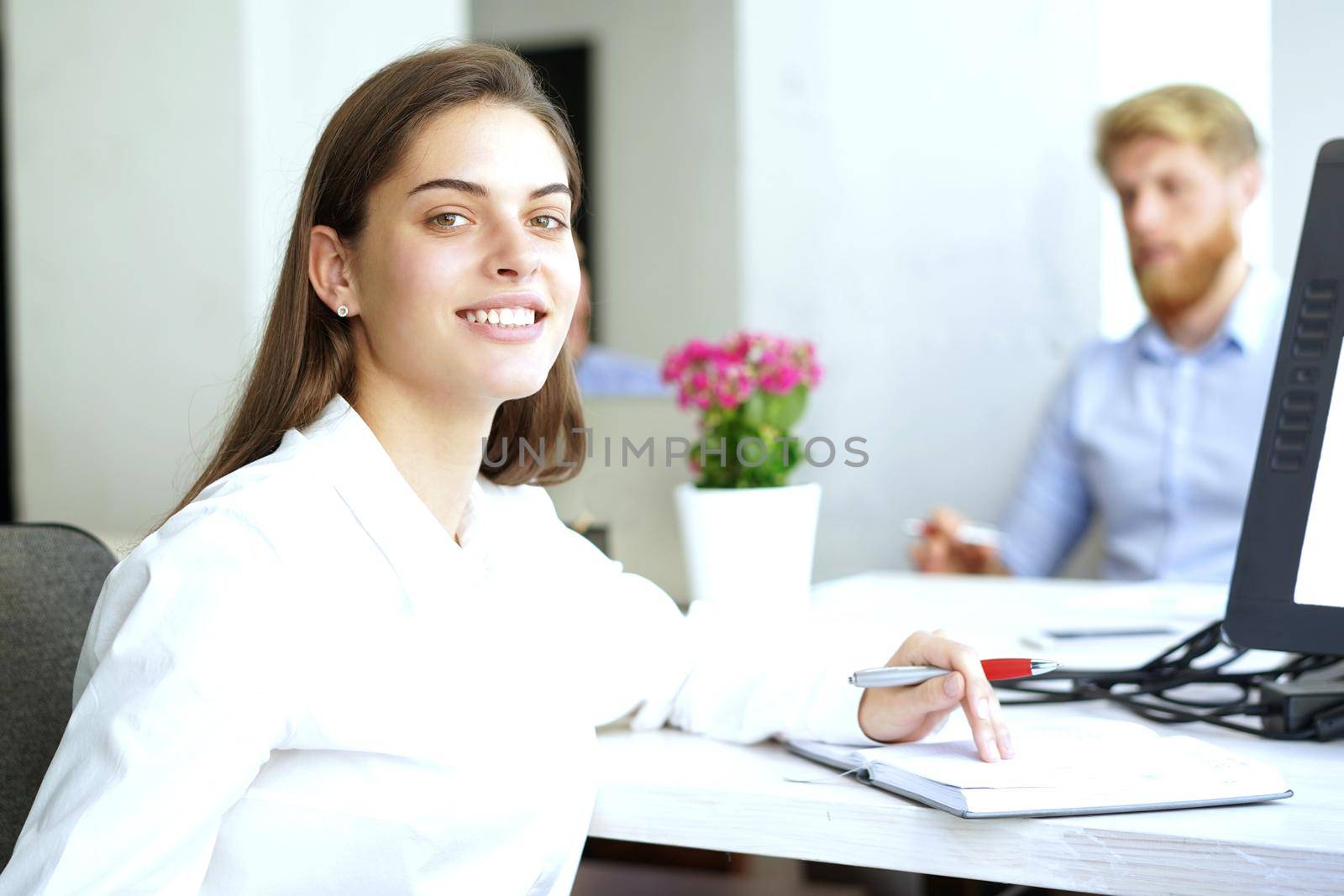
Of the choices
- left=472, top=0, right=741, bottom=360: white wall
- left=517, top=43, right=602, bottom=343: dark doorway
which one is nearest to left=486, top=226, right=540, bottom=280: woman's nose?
left=472, top=0, right=741, bottom=360: white wall

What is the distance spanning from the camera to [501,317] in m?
0.91

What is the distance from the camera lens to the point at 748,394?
1356 millimetres

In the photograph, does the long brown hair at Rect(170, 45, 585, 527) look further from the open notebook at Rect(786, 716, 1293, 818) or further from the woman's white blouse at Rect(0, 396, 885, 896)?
the open notebook at Rect(786, 716, 1293, 818)

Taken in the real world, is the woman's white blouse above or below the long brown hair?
below

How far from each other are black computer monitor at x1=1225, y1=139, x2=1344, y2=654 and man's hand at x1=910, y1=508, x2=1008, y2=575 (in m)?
1.24

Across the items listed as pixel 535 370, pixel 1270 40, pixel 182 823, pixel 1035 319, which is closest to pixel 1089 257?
pixel 1035 319

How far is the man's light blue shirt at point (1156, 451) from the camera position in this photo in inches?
87.3

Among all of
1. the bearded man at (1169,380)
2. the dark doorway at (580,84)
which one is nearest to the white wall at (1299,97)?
the bearded man at (1169,380)

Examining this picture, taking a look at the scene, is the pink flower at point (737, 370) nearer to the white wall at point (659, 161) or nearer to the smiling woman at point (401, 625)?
the smiling woman at point (401, 625)

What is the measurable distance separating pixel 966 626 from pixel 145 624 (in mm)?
938

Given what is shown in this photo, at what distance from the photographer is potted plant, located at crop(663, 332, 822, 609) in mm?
1282

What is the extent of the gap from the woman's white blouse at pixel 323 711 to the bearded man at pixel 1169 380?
146 centimetres

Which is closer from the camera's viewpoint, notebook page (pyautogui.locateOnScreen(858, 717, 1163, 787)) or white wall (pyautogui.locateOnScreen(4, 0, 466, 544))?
notebook page (pyautogui.locateOnScreen(858, 717, 1163, 787))

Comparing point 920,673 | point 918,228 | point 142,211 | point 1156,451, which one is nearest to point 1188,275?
point 1156,451
